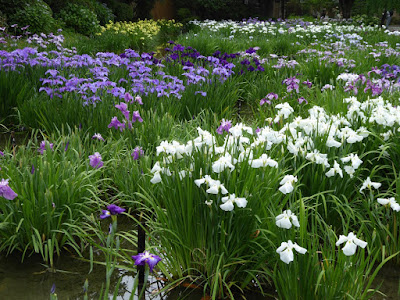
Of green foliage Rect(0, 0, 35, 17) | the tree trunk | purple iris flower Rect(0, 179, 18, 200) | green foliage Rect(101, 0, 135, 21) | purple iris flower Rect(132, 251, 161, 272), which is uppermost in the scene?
green foliage Rect(0, 0, 35, 17)

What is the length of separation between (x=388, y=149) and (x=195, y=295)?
1839mm

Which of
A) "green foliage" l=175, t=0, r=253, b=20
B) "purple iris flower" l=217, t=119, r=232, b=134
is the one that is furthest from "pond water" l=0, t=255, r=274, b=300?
"green foliage" l=175, t=0, r=253, b=20

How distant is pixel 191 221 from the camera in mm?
2281

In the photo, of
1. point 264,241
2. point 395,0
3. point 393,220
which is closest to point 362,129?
point 393,220

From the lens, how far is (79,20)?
583 inches

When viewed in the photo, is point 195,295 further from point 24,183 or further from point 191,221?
point 24,183

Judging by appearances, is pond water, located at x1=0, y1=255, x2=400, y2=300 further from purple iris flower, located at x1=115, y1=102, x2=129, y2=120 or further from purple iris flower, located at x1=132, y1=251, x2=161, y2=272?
purple iris flower, located at x1=115, y1=102, x2=129, y2=120

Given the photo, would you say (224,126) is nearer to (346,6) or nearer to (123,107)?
(123,107)

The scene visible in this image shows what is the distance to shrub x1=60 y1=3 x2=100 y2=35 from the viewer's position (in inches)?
584

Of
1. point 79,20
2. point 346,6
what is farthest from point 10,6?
point 346,6

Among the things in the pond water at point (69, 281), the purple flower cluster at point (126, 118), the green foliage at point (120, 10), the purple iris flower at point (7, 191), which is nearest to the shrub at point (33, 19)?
the purple flower cluster at point (126, 118)

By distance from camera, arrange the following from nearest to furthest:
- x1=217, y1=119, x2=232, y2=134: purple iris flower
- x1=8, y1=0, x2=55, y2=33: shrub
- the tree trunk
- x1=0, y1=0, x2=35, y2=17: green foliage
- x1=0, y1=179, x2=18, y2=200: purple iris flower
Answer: x1=0, y1=179, x2=18, y2=200: purple iris flower, x1=217, y1=119, x2=232, y2=134: purple iris flower, x1=8, y1=0, x2=55, y2=33: shrub, x1=0, y1=0, x2=35, y2=17: green foliage, the tree trunk

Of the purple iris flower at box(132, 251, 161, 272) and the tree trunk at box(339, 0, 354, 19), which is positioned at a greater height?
the purple iris flower at box(132, 251, 161, 272)

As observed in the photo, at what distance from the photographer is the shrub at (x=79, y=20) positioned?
48.6ft
